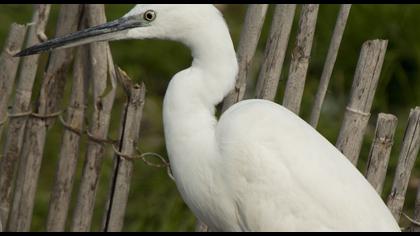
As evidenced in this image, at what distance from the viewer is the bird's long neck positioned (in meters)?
2.40

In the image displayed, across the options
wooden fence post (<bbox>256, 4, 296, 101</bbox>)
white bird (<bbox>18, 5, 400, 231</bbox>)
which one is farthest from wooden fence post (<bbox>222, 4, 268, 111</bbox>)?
white bird (<bbox>18, 5, 400, 231</bbox>)

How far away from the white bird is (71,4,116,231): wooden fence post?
0.97ft

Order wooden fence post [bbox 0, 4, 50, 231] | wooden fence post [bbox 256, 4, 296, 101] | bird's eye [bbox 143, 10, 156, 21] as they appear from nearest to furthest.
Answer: bird's eye [bbox 143, 10, 156, 21], wooden fence post [bbox 256, 4, 296, 101], wooden fence post [bbox 0, 4, 50, 231]

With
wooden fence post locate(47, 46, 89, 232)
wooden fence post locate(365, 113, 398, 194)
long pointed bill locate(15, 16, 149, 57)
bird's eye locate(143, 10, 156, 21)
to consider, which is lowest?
wooden fence post locate(47, 46, 89, 232)

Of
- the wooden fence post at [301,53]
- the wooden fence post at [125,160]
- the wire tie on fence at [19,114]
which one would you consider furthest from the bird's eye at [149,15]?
the wire tie on fence at [19,114]

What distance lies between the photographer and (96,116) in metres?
2.80

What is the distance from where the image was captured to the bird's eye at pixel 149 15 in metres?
2.44

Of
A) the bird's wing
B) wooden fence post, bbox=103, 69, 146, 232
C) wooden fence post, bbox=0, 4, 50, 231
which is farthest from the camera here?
wooden fence post, bbox=0, 4, 50, 231

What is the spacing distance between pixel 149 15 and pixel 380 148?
2.32 feet

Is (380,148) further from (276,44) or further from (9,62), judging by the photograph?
(9,62)

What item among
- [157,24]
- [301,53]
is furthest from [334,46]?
[157,24]

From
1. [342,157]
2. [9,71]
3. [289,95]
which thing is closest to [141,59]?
[9,71]

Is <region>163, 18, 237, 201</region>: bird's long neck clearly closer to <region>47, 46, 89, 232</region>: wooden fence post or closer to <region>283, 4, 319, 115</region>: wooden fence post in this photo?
<region>283, 4, 319, 115</region>: wooden fence post
